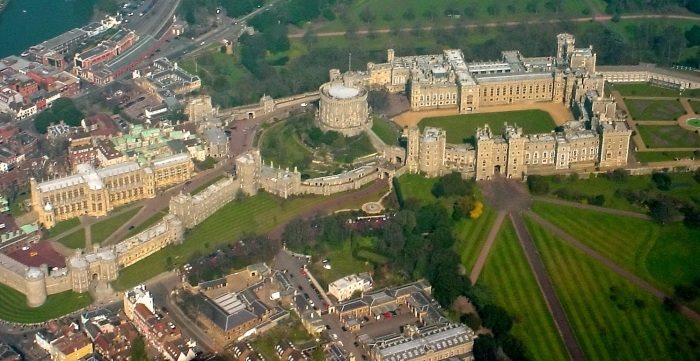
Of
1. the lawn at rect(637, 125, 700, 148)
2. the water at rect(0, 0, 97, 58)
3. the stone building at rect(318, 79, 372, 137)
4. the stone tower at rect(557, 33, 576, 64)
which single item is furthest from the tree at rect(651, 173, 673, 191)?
the water at rect(0, 0, 97, 58)

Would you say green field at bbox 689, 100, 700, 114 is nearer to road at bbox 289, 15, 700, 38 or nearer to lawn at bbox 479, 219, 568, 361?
road at bbox 289, 15, 700, 38

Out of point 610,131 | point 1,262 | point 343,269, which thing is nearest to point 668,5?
point 610,131

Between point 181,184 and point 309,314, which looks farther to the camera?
point 181,184

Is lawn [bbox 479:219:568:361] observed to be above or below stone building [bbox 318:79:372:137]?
below

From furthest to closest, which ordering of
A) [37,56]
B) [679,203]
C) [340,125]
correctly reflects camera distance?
[37,56]
[340,125]
[679,203]

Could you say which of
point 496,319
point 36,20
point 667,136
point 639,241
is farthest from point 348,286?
point 36,20

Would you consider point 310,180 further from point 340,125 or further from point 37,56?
point 37,56
